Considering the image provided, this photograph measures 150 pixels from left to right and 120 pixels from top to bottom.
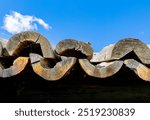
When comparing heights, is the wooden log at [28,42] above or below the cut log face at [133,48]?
above

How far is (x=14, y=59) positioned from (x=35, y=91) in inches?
21.4

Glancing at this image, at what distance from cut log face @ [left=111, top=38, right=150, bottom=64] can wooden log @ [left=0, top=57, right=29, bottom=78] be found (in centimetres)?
65

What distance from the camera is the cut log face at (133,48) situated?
269 centimetres

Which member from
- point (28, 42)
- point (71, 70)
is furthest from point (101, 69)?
point (28, 42)

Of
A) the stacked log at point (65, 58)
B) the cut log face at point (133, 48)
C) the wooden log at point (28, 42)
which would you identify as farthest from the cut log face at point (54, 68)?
the cut log face at point (133, 48)

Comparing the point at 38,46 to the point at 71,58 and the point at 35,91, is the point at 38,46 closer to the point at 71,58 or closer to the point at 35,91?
the point at 71,58

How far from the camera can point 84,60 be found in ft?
8.68

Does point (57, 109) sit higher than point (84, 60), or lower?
lower

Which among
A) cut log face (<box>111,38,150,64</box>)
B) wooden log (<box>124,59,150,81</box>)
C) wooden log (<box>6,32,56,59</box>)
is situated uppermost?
→ wooden log (<box>6,32,56,59</box>)

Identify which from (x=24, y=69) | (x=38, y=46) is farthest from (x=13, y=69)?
(x=38, y=46)

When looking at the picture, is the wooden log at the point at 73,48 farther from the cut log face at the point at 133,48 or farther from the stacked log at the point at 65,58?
the cut log face at the point at 133,48

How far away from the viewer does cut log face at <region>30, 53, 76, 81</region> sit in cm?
262

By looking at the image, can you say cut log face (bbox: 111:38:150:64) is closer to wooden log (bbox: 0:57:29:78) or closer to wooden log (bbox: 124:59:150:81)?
wooden log (bbox: 124:59:150:81)

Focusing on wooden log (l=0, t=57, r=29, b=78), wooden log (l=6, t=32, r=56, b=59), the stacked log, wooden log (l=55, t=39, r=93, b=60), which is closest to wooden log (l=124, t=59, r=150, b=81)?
the stacked log
